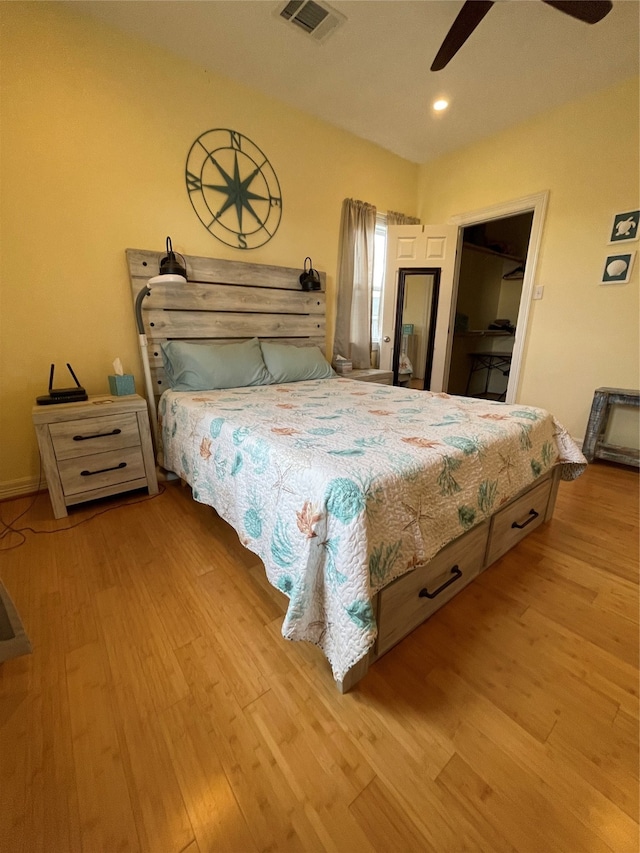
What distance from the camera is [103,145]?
207 centimetres

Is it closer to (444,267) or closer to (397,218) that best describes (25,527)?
(444,267)

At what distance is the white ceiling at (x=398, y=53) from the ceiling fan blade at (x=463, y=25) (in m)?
0.20

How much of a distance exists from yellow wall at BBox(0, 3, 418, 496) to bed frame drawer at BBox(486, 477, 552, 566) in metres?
2.46

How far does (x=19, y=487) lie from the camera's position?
2.16 m

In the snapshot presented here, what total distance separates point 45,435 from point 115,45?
2.36 meters

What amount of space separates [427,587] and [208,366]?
186 cm

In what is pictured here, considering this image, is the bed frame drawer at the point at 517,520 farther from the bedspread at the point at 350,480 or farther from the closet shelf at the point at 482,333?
the closet shelf at the point at 482,333

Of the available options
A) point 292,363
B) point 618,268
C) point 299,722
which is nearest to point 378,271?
point 292,363

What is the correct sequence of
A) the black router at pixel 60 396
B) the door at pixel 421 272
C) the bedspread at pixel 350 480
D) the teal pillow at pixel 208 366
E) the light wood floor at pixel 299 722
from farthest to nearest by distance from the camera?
the door at pixel 421 272, the teal pillow at pixel 208 366, the black router at pixel 60 396, the bedspread at pixel 350 480, the light wood floor at pixel 299 722

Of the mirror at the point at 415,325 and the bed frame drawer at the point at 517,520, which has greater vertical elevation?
the mirror at the point at 415,325

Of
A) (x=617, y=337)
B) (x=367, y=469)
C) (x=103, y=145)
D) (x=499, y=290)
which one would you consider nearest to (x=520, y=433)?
(x=367, y=469)

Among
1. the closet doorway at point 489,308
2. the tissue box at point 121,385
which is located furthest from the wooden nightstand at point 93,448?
the closet doorway at point 489,308

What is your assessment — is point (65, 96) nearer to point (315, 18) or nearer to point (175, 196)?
point (175, 196)

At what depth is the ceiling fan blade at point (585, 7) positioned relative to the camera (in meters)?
1.49
